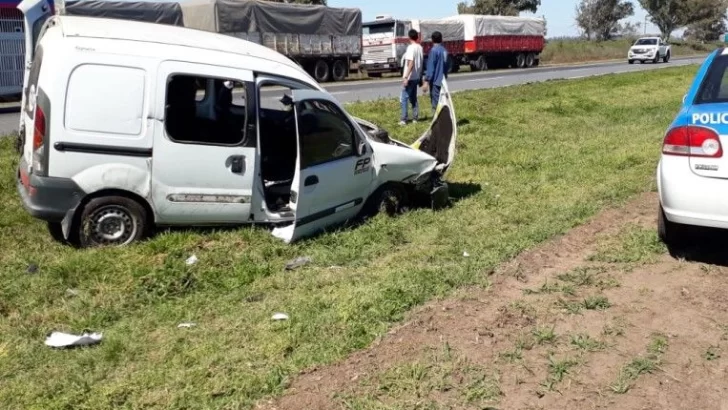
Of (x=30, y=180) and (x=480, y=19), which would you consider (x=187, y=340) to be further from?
(x=480, y=19)

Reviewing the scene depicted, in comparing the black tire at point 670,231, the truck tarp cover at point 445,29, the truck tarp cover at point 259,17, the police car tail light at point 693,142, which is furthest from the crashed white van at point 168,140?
the truck tarp cover at point 445,29

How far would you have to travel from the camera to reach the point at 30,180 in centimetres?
549

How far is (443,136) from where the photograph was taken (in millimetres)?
7551

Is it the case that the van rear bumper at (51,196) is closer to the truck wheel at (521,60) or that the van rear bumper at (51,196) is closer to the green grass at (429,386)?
the green grass at (429,386)

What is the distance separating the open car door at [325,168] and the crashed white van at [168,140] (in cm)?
1

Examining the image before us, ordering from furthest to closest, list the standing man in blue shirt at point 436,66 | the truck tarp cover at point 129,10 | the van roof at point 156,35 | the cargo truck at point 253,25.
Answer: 1. the truck tarp cover at point 129,10
2. the cargo truck at point 253,25
3. the standing man in blue shirt at point 436,66
4. the van roof at point 156,35

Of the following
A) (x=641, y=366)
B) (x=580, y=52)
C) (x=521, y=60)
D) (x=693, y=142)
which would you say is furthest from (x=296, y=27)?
(x=580, y=52)

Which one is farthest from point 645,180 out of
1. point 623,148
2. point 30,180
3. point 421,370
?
point 30,180

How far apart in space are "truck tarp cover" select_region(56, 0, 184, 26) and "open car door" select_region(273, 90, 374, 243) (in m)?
17.0

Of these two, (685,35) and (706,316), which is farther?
(685,35)

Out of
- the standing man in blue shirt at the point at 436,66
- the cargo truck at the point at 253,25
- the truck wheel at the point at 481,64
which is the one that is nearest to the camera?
the standing man in blue shirt at the point at 436,66

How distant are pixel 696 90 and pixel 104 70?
4518 mm

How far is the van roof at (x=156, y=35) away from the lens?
5605 millimetres

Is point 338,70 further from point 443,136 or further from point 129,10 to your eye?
point 443,136
